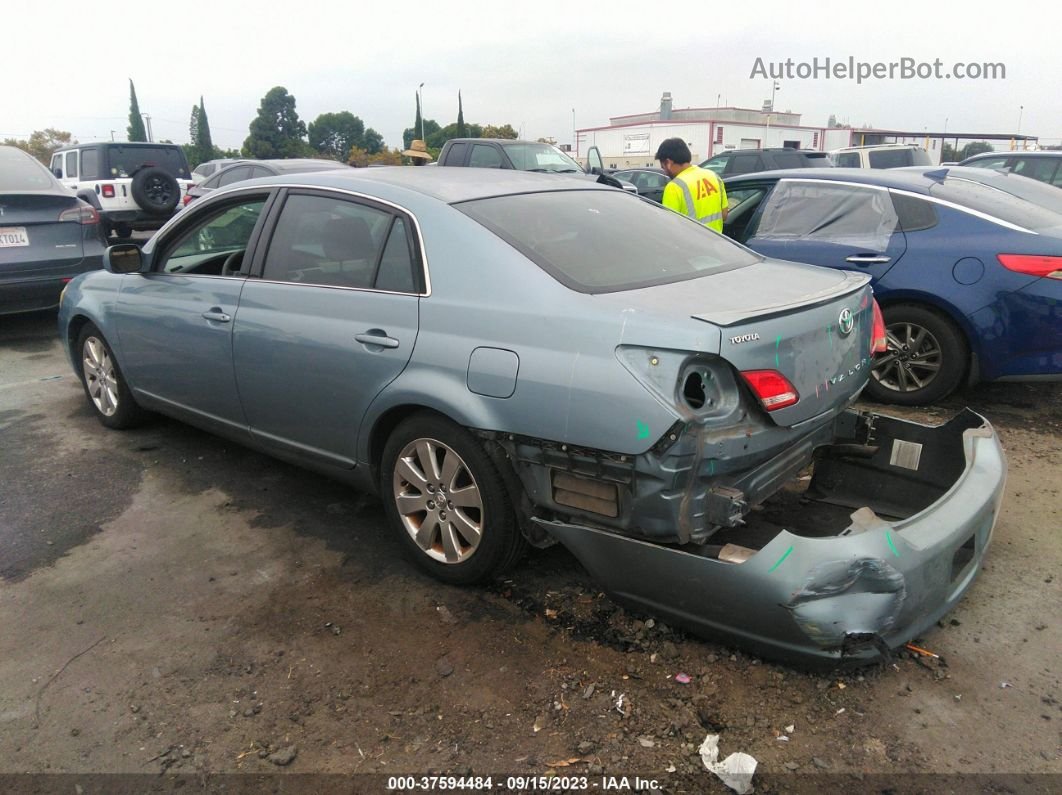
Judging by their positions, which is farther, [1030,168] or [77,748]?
[1030,168]

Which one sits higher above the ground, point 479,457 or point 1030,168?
point 1030,168

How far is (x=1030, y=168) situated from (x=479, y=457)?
510 inches

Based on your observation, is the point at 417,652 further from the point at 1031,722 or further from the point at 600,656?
the point at 1031,722

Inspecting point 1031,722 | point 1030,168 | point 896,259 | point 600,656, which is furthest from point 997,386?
point 1030,168

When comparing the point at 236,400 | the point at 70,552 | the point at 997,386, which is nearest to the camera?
the point at 70,552

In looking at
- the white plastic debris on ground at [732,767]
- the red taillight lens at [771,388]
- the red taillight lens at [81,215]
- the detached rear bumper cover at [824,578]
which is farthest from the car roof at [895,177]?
the red taillight lens at [81,215]

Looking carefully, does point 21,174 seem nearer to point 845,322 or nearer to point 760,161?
point 845,322

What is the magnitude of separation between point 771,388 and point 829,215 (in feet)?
11.4

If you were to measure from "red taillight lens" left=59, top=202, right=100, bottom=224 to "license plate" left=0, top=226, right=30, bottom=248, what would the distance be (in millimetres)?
385

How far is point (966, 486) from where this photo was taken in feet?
9.36

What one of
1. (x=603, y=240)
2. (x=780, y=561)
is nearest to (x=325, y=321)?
(x=603, y=240)

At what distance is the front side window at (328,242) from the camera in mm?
3381

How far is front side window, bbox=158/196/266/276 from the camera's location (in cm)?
411

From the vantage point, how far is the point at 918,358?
5.06m
